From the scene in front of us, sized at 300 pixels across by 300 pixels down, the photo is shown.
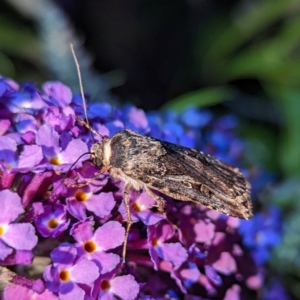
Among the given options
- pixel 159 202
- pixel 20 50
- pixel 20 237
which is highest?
pixel 159 202

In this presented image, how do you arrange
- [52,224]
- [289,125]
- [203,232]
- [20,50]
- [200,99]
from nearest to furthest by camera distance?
[52,224]
[203,232]
[200,99]
[289,125]
[20,50]

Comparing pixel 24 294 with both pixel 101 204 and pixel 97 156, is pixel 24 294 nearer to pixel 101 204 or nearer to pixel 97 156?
pixel 101 204

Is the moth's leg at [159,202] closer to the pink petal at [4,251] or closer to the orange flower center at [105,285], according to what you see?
the orange flower center at [105,285]

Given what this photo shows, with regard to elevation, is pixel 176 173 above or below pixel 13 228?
above

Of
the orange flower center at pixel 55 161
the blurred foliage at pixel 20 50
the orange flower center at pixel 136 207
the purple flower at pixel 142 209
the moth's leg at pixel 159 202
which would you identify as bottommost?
the blurred foliage at pixel 20 50

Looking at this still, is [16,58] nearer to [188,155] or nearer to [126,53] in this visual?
[126,53]

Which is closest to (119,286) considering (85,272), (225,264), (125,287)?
(125,287)

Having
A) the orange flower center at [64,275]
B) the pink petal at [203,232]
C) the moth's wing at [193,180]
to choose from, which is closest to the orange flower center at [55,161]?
the moth's wing at [193,180]
